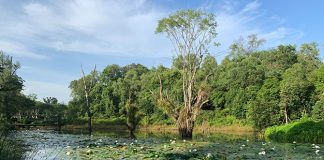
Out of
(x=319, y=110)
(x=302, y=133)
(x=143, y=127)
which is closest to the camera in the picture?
(x=302, y=133)

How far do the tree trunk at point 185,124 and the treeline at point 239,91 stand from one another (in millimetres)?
1103

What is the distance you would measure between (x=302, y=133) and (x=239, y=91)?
31.2 meters

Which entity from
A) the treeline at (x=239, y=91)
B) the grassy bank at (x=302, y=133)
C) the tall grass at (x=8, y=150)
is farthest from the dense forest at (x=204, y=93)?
the tall grass at (x=8, y=150)

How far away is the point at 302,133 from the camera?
92.3 ft

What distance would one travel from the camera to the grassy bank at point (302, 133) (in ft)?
87.4

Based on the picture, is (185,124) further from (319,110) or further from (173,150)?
(319,110)

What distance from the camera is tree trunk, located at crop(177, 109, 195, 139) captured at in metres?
28.3

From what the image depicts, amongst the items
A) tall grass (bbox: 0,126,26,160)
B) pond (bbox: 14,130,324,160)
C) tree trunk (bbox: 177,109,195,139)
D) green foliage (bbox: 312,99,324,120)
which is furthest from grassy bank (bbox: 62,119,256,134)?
tall grass (bbox: 0,126,26,160)

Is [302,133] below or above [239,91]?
below

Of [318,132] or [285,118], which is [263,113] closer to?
[285,118]

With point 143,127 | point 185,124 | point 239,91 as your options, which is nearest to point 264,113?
point 239,91

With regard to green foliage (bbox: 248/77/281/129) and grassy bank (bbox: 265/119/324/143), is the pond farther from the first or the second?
green foliage (bbox: 248/77/281/129)

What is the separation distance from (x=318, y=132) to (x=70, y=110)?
150 feet

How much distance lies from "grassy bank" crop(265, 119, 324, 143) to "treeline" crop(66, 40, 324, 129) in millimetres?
6739
